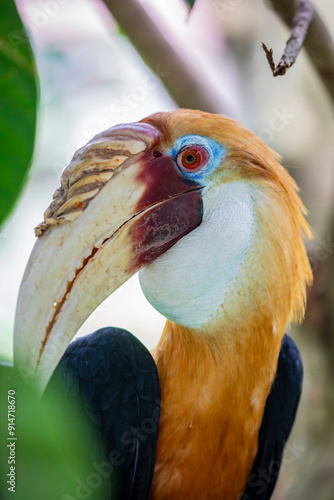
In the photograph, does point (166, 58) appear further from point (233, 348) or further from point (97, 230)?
point (233, 348)

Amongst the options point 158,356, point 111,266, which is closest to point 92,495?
point 158,356

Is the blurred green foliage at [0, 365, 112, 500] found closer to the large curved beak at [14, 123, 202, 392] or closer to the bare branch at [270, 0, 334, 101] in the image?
the large curved beak at [14, 123, 202, 392]

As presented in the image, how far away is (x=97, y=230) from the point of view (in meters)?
1.14

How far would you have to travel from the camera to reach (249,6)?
2.34m

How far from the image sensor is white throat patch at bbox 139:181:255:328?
3.91 feet

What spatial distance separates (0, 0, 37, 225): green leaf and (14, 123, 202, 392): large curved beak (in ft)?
1.55

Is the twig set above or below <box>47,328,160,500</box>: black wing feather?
above

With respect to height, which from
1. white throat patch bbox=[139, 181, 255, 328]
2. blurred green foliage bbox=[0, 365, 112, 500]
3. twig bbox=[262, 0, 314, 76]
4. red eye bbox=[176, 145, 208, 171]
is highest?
twig bbox=[262, 0, 314, 76]

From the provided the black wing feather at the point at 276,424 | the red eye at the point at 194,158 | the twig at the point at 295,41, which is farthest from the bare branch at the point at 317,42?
the black wing feather at the point at 276,424

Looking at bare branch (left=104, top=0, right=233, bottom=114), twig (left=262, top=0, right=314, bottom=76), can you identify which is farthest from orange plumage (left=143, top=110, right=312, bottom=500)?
bare branch (left=104, top=0, right=233, bottom=114)

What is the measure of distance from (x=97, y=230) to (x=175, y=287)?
235 mm

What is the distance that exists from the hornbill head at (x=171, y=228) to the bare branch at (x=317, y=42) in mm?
409

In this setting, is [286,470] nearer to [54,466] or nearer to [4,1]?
[54,466]

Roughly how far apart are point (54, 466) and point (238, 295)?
68 cm
